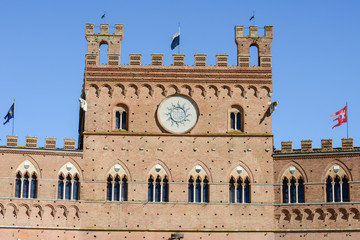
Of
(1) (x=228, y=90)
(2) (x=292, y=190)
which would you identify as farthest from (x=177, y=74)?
(2) (x=292, y=190)

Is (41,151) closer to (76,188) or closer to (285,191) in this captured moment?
(76,188)

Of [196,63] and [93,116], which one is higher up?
[196,63]

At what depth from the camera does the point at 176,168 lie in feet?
167

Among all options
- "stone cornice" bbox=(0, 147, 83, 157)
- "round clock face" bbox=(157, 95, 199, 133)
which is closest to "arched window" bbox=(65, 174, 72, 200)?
"stone cornice" bbox=(0, 147, 83, 157)

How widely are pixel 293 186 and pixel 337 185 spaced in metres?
2.72

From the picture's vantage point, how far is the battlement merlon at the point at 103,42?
5266 centimetres

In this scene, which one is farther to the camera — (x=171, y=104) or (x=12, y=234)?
(x=171, y=104)

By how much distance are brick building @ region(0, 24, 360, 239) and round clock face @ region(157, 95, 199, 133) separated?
65 mm

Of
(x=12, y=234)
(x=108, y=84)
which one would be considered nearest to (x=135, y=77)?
(x=108, y=84)

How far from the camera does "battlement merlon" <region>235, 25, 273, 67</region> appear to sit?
53.0m

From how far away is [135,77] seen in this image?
52.3 metres

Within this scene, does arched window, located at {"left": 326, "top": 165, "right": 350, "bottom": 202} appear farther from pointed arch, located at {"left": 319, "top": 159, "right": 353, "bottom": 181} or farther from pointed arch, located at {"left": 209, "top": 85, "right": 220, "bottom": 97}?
pointed arch, located at {"left": 209, "top": 85, "right": 220, "bottom": 97}

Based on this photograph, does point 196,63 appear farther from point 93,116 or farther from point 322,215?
point 322,215

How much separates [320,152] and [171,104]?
32.7 ft
